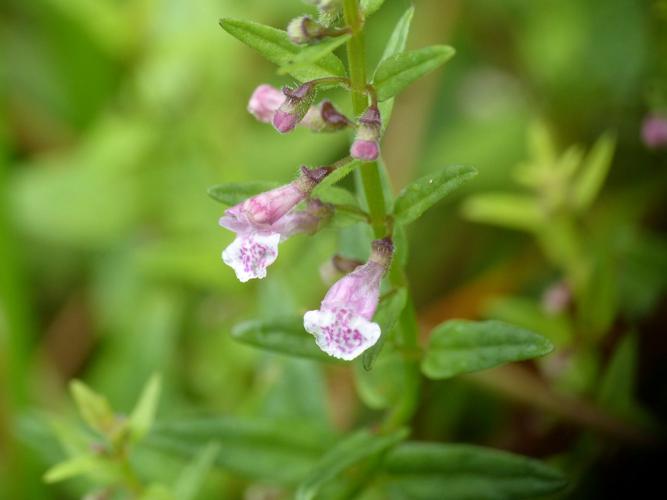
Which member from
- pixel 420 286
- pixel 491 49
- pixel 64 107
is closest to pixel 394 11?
pixel 491 49

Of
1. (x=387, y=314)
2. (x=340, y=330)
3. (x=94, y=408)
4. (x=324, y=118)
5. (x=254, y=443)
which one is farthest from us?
(x=254, y=443)

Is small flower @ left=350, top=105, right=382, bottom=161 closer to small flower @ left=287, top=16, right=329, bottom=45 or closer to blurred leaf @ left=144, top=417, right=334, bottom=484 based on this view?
small flower @ left=287, top=16, right=329, bottom=45

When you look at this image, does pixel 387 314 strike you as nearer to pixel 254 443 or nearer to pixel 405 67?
pixel 405 67

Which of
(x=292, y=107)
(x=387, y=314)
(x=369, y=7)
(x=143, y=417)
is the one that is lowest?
(x=387, y=314)

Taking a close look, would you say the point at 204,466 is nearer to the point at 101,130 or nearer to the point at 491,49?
Result: the point at 101,130

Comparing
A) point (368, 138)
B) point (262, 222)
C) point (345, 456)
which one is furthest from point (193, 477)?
point (368, 138)

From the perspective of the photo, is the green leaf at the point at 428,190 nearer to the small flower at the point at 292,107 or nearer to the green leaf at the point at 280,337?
the small flower at the point at 292,107

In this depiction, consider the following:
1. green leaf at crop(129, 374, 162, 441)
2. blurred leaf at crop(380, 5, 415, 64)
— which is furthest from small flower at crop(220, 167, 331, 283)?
green leaf at crop(129, 374, 162, 441)
